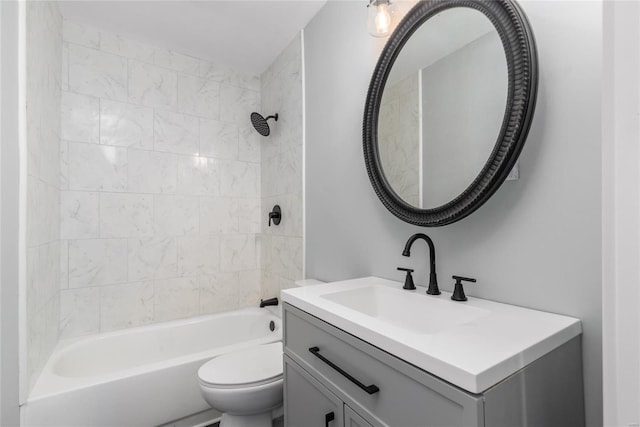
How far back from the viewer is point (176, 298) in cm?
234

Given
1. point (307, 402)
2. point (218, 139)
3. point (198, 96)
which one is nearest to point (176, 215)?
point (218, 139)

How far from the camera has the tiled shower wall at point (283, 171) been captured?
2.16 metres

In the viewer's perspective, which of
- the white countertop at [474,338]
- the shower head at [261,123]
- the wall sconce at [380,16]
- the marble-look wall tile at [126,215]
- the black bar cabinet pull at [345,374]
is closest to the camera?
the white countertop at [474,338]

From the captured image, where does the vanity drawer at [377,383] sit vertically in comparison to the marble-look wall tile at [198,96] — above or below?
below

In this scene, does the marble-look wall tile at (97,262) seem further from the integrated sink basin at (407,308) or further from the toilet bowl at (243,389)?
the integrated sink basin at (407,308)

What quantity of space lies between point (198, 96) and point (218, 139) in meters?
0.35

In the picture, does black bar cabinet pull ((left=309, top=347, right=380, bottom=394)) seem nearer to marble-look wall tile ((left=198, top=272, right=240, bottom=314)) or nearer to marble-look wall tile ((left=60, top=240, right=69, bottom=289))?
marble-look wall tile ((left=198, top=272, right=240, bottom=314))

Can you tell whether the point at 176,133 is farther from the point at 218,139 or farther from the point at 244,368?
the point at 244,368

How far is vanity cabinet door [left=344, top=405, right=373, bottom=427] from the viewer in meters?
0.84

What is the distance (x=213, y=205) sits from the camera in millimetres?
2492

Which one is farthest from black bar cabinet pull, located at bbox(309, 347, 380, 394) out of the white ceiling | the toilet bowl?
the white ceiling

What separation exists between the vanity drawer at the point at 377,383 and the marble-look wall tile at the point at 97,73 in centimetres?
204

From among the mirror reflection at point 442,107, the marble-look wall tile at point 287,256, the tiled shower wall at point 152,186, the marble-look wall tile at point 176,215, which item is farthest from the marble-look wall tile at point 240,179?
the mirror reflection at point 442,107

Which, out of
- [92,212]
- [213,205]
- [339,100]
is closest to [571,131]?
[339,100]
